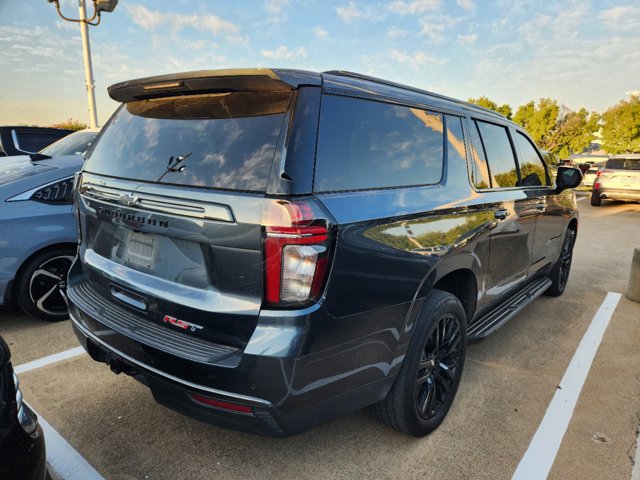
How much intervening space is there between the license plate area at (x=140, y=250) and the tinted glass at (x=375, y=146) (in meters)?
0.85

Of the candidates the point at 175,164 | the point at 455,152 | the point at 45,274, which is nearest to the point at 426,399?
the point at 455,152

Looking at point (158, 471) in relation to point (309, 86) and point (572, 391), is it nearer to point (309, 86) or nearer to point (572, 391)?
point (309, 86)

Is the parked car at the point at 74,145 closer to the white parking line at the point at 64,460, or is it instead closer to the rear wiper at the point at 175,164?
the white parking line at the point at 64,460

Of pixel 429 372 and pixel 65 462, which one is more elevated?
pixel 429 372

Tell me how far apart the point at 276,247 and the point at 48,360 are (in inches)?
102

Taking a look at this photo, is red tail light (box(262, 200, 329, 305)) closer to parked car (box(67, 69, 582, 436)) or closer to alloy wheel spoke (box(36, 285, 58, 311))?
parked car (box(67, 69, 582, 436))

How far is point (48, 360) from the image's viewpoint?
10.8ft

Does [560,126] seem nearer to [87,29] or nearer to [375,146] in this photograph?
[87,29]

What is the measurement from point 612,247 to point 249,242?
839cm

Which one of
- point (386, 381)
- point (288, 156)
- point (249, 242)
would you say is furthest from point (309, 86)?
point (386, 381)

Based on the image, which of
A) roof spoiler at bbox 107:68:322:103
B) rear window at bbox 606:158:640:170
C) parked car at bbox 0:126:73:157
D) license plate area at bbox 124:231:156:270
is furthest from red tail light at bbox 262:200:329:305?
rear window at bbox 606:158:640:170

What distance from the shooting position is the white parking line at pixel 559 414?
2322mm

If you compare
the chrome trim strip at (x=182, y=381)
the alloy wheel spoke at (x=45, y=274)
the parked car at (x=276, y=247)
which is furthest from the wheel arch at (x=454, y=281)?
the alloy wheel spoke at (x=45, y=274)

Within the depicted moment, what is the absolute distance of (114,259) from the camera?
226 centimetres
